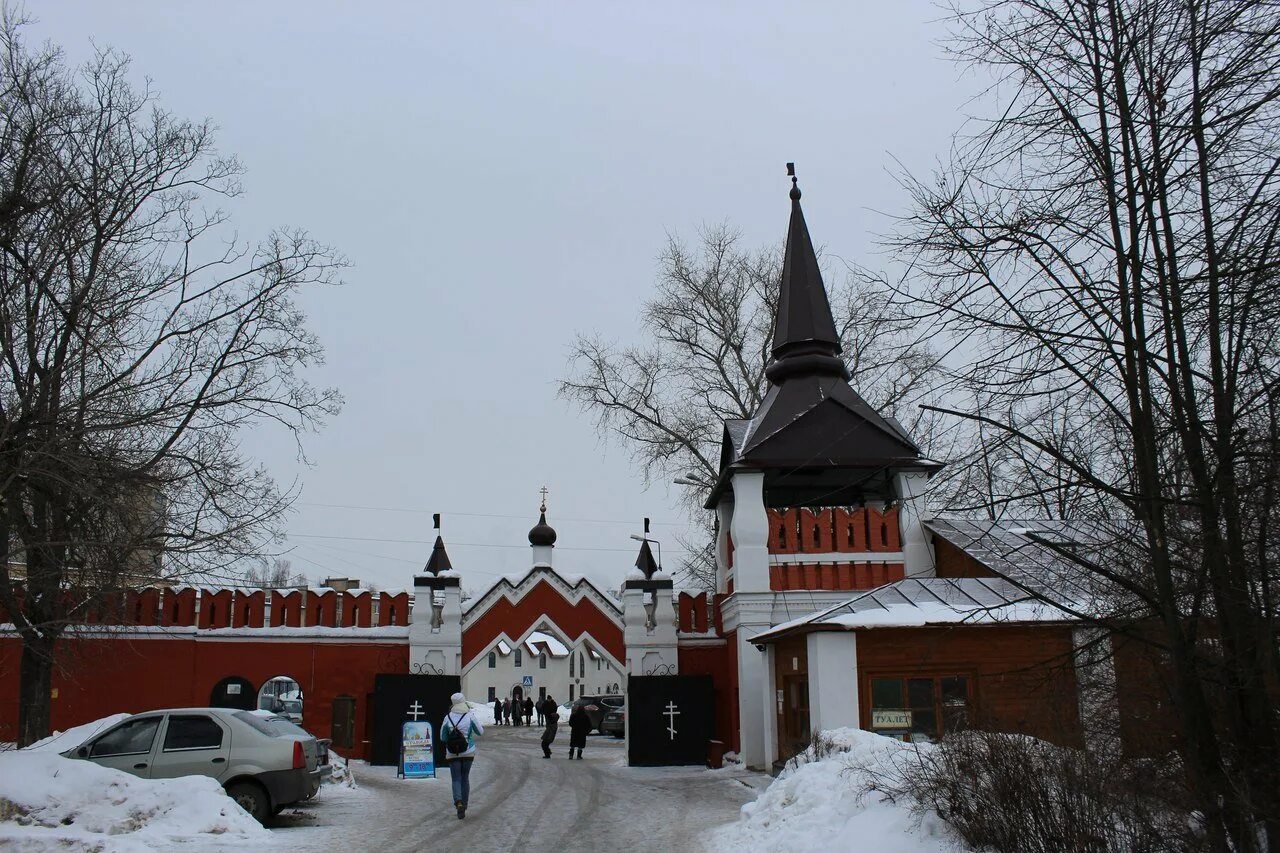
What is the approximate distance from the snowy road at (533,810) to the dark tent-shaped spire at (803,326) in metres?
8.97

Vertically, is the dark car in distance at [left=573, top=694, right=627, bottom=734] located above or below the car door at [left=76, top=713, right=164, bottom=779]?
below

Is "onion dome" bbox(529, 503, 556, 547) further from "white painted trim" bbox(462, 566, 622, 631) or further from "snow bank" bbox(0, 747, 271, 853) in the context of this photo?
"snow bank" bbox(0, 747, 271, 853)

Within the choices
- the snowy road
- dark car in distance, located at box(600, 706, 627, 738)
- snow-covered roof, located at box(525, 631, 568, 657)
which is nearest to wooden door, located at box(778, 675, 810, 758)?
the snowy road

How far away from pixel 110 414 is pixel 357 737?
13202 millimetres

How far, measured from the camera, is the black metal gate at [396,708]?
2241cm

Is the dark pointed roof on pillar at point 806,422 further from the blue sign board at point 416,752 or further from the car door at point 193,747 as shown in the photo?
the car door at point 193,747

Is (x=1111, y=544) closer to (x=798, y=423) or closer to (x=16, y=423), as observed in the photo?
(x=16, y=423)

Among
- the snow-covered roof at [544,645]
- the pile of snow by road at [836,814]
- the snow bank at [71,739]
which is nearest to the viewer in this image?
the pile of snow by road at [836,814]

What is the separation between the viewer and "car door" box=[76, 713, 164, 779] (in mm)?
13039

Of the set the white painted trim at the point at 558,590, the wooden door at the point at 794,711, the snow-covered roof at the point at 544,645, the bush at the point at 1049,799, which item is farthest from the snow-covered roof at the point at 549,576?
the snow-covered roof at the point at 544,645

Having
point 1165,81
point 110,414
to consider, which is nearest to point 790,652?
point 110,414

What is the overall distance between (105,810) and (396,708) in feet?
38.8

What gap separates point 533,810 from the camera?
1491 centimetres

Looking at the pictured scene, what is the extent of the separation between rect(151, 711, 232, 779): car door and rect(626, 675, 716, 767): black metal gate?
11.0 metres
